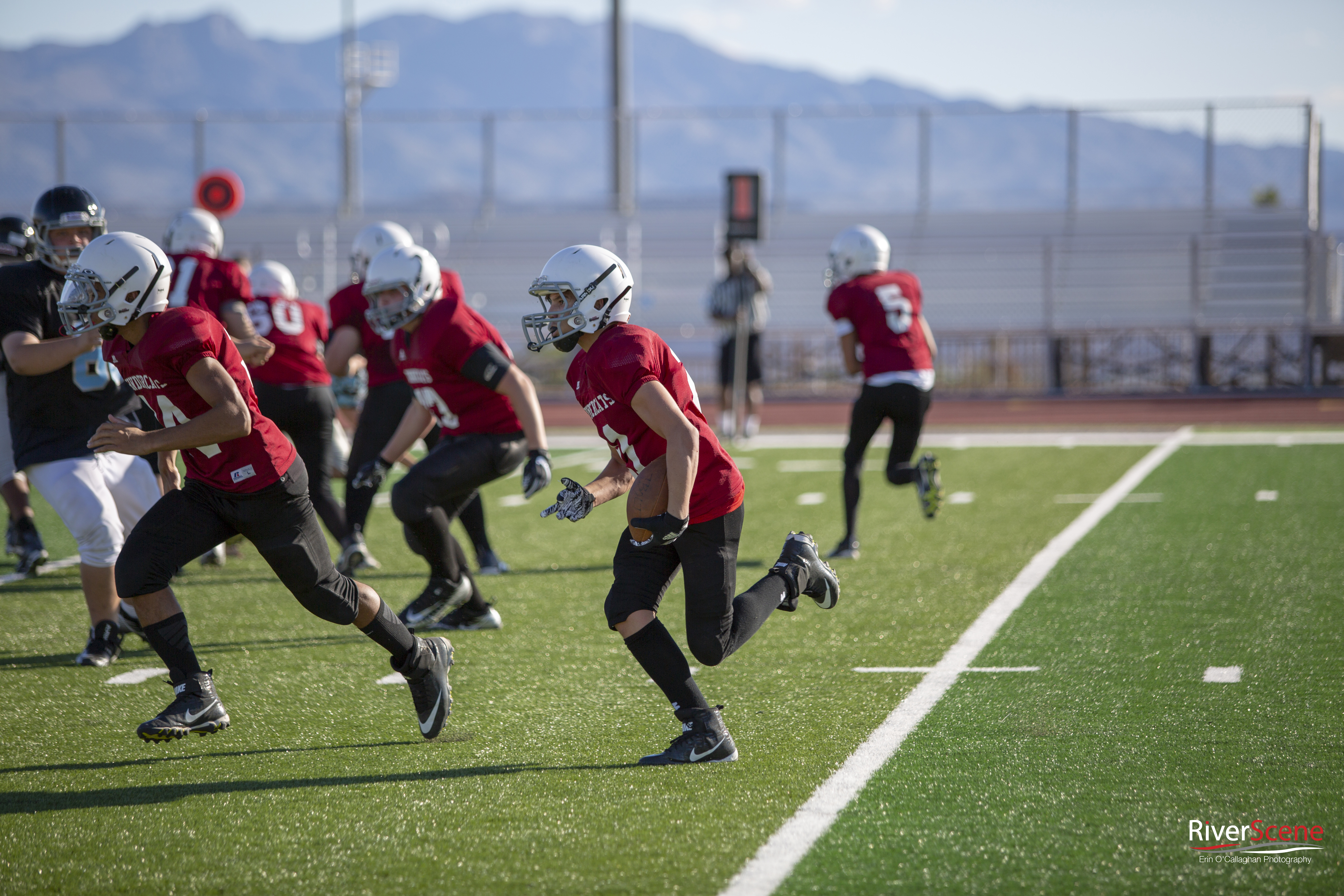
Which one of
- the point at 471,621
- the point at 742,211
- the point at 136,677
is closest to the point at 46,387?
the point at 136,677

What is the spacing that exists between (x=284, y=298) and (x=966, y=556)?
4020 millimetres

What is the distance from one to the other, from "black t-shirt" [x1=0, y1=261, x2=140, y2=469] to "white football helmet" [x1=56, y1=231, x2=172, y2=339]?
4.03ft

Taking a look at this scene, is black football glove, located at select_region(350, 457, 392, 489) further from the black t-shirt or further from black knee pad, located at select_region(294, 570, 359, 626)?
black knee pad, located at select_region(294, 570, 359, 626)

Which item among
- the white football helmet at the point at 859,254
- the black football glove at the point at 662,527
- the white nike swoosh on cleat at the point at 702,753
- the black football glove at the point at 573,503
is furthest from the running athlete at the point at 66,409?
the white football helmet at the point at 859,254

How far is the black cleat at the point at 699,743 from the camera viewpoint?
407 centimetres

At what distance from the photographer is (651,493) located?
13.3ft

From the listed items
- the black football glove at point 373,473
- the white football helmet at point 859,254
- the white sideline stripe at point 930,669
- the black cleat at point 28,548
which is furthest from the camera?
the white football helmet at point 859,254

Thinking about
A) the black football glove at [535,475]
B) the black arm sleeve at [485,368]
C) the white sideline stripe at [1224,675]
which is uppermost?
→ the black arm sleeve at [485,368]

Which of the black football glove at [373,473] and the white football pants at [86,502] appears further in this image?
the black football glove at [373,473]

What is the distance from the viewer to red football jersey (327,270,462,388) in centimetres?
720

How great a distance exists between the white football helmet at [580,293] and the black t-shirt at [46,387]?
7.57ft

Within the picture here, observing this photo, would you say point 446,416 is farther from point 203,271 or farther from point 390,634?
point 203,271

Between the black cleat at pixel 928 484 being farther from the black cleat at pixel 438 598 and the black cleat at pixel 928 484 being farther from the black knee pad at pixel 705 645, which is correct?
the black knee pad at pixel 705 645

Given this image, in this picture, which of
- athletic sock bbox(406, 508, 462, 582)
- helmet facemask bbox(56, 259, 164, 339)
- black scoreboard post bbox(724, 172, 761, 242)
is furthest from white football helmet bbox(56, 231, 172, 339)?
black scoreboard post bbox(724, 172, 761, 242)
